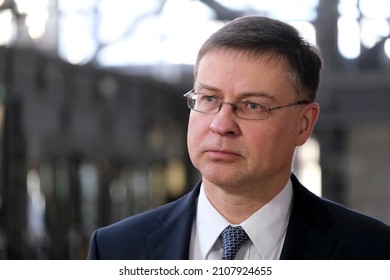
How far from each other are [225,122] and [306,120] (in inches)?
6.4

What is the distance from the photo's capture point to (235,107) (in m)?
1.12

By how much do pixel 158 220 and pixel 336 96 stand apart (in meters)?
12.0

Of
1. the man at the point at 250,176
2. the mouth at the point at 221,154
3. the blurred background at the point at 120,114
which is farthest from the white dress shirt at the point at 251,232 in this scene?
the blurred background at the point at 120,114

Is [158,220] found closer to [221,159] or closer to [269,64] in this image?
[221,159]

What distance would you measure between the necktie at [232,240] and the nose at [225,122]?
140mm

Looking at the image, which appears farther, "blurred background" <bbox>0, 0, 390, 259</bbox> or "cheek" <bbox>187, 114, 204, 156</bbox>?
"blurred background" <bbox>0, 0, 390, 259</bbox>

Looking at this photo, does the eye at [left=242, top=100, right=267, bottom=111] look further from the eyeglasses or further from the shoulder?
the shoulder

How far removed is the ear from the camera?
3.96ft

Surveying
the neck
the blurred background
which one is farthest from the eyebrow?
the blurred background

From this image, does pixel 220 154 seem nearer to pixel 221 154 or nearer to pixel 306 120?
pixel 221 154

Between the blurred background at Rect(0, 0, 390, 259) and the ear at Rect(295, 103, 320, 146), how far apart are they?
722 cm

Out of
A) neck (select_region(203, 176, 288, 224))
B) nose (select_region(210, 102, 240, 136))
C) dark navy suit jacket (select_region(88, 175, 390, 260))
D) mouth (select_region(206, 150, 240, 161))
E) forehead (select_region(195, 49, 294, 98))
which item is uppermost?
forehead (select_region(195, 49, 294, 98))
